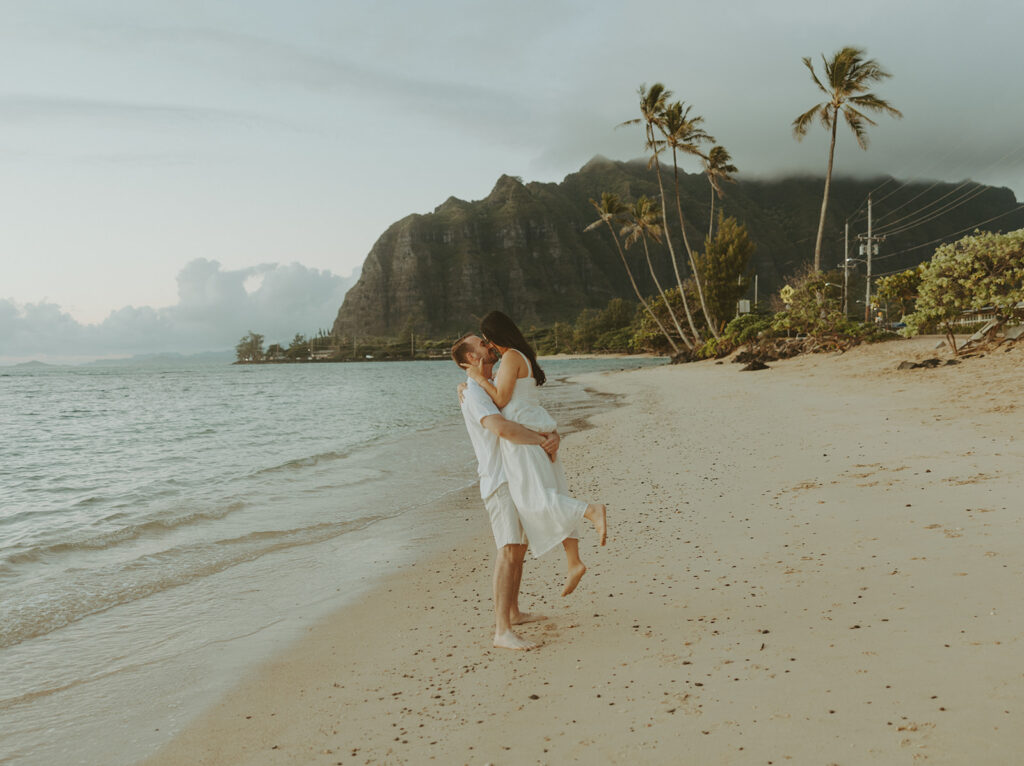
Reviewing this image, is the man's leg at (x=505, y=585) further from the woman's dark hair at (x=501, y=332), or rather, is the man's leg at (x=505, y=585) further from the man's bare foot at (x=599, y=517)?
the woman's dark hair at (x=501, y=332)

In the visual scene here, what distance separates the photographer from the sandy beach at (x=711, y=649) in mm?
2371

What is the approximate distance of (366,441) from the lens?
16125 mm

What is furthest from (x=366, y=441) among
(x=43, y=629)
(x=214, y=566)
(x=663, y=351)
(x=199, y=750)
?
(x=663, y=351)

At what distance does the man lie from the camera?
3.42 meters

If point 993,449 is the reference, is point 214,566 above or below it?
below

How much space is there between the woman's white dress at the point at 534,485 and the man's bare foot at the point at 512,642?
448mm

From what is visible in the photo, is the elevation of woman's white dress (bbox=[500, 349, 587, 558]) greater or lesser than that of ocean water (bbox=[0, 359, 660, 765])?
greater

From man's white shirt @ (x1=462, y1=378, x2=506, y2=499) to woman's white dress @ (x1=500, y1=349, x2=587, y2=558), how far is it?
0.21 ft

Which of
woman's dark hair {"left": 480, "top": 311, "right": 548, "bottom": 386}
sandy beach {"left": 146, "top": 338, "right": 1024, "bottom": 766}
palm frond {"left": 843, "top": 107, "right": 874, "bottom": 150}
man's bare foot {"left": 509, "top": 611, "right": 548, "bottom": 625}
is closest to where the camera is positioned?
sandy beach {"left": 146, "top": 338, "right": 1024, "bottom": 766}

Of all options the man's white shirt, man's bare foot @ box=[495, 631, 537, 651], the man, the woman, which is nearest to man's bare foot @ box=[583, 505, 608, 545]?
the woman

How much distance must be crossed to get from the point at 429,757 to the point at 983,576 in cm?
299

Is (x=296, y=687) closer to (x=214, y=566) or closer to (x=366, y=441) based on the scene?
(x=214, y=566)

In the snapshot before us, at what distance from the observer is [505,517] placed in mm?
3482

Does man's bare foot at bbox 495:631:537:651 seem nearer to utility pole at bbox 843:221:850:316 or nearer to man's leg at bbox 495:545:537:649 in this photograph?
man's leg at bbox 495:545:537:649
